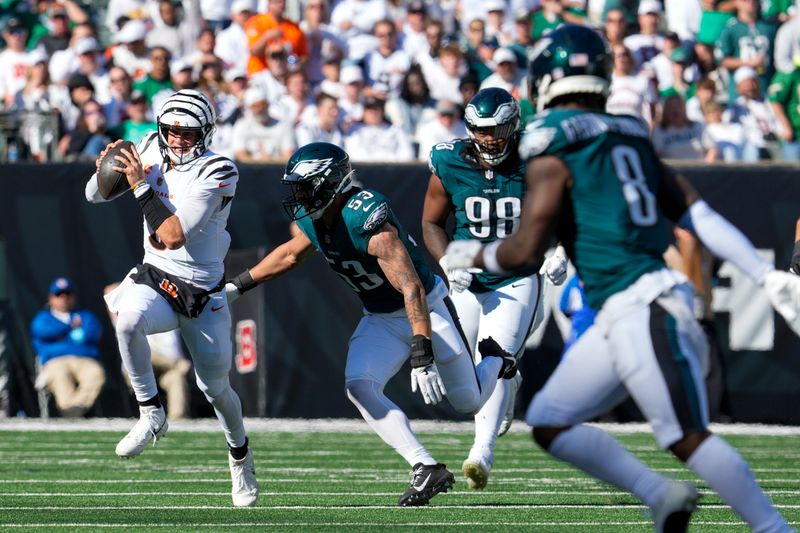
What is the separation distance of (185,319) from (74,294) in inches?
229

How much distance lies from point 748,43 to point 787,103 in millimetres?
1068

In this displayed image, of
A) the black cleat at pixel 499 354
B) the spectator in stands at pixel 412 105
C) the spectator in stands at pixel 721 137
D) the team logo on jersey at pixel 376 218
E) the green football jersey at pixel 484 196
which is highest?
the team logo on jersey at pixel 376 218

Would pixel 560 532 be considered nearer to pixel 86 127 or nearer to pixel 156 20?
pixel 86 127

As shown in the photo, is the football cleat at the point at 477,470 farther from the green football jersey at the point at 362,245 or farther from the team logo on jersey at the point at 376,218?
the team logo on jersey at the point at 376,218

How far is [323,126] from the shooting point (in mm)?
13070

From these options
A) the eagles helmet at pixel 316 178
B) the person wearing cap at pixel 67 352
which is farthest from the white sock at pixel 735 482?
the person wearing cap at pixel 67 352

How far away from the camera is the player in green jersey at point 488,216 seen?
24.4 feet

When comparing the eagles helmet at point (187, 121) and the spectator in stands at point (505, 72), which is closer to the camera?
the eagles helmet at point (187, 121)

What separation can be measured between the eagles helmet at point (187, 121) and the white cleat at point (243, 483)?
4.53ft

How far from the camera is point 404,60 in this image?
14.3 meters

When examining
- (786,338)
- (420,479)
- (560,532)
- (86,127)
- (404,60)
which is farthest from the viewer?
(404,60)

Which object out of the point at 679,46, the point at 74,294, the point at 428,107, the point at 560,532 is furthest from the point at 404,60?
the point at 560,532

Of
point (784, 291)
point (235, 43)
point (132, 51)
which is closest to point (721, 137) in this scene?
point (235, 43)

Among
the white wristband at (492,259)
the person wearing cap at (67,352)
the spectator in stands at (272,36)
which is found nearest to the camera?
the white wristband at (492,259)
